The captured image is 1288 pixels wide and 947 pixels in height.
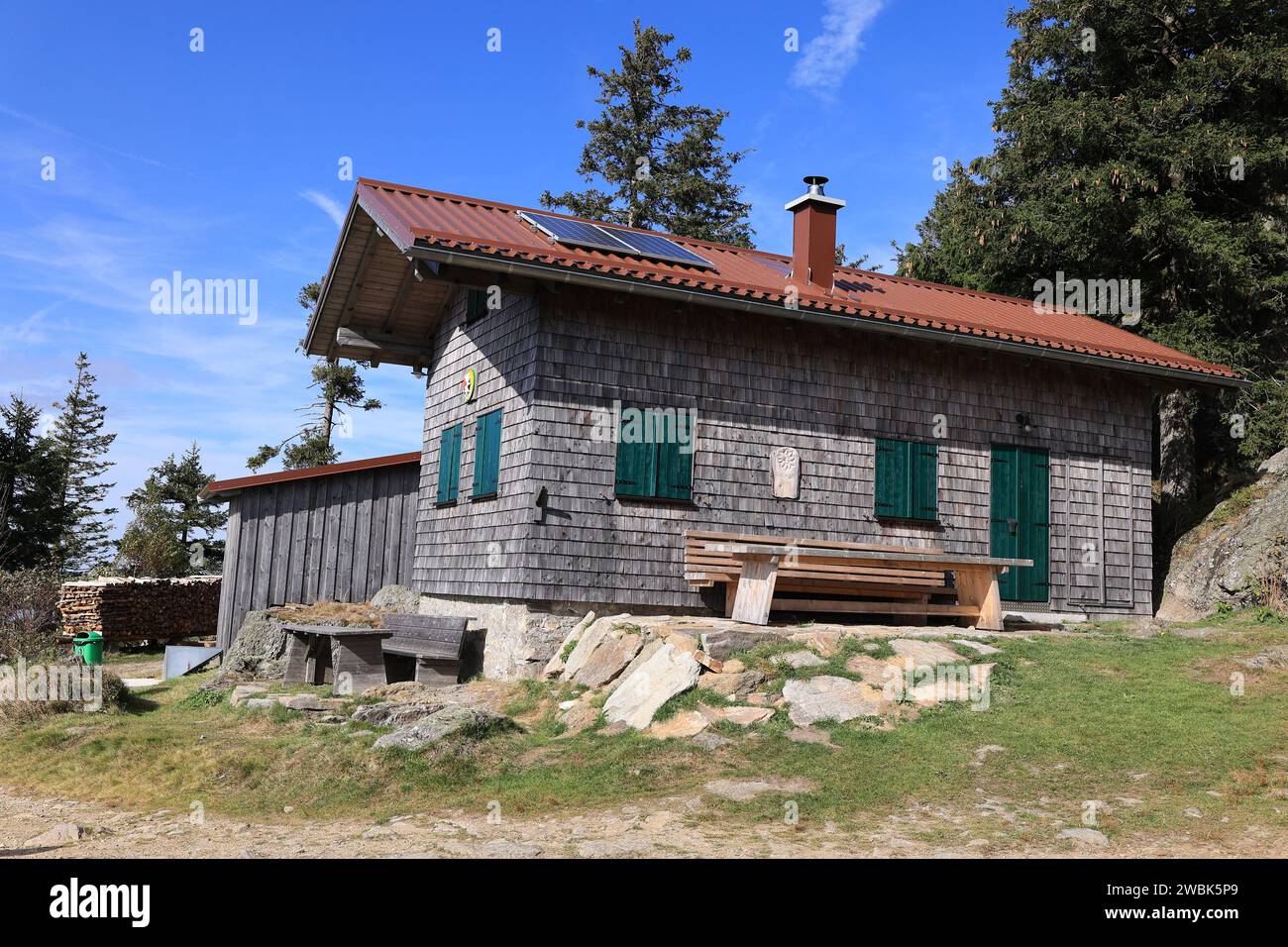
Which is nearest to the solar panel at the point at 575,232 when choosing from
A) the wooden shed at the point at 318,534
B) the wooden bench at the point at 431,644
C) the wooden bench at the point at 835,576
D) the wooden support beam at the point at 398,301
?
the wooden support beam at the point at 398,301

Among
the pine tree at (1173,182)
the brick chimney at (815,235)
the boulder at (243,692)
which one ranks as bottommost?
the boulder at (243,692)

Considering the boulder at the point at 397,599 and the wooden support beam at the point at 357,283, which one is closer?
the wooden support beam at the point at 357,283

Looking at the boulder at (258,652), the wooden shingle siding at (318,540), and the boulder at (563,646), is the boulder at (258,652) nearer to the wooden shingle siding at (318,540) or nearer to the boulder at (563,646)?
the wooden shingle siding at (318,540)

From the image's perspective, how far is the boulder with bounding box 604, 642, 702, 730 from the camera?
351 inches

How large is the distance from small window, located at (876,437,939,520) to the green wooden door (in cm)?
102

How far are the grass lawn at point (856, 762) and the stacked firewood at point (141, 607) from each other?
477 inches

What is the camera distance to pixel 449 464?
575 inches

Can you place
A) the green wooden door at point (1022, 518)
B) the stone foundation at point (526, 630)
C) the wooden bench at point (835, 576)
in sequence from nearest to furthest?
1. the wooden bench at point (835, 576)
2. the stone foundation at point (526, 630)
3. the green wooden door at point (1022, 518)

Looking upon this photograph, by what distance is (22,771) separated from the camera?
909 centimetres

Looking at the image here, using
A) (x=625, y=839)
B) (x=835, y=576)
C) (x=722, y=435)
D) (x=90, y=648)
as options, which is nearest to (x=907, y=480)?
(x=722, y=435)

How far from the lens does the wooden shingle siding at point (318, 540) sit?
15570mm

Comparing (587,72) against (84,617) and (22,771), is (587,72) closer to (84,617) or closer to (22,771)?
(84,617)

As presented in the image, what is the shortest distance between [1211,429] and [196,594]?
→ 22.6m

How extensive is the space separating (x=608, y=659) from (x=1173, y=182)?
1635cm
